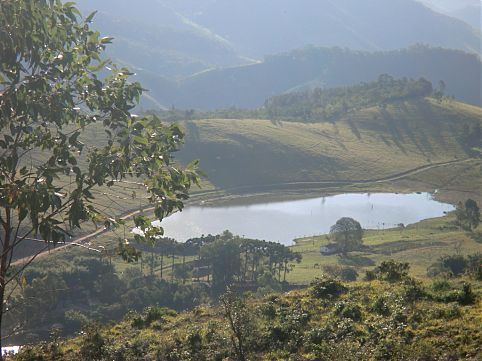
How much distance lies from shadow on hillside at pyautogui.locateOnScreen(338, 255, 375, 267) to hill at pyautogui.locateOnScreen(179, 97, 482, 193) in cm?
6233

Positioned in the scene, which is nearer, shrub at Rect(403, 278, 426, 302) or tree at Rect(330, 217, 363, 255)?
shrub at Rect(403, 278, 426, 302)

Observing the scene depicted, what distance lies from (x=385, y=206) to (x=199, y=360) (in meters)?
118

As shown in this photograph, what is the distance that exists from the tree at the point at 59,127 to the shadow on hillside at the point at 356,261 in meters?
69.0

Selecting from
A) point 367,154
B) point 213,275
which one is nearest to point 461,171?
point 367,154

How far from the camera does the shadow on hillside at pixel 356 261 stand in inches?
3063

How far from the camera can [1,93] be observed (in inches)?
395

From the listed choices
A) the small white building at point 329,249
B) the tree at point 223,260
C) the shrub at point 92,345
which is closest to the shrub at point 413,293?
the shrub at point 92,345

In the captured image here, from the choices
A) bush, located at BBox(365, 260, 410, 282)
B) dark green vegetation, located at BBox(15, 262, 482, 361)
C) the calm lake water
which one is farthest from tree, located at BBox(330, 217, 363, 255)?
dark green vegetation, located at BBox(15, 262, 482, 361)

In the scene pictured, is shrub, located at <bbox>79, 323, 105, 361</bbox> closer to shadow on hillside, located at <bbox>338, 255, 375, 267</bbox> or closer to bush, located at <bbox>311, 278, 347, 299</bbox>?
bush, located at <bbox>311, 278, 347, 299</bbox>

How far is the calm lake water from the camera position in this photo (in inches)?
4210

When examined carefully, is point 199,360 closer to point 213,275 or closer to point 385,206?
point 213,275

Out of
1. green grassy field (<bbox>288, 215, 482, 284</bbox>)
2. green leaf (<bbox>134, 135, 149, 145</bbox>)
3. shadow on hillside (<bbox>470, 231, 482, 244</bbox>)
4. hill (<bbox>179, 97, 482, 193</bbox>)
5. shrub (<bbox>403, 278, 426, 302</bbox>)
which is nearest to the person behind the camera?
green leaf (<bbox>134, 135, 149, 145</bbox>)

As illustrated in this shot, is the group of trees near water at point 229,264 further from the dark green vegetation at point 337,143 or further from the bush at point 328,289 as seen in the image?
the dark green vegetation at point 337,143

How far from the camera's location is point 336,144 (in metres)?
167
